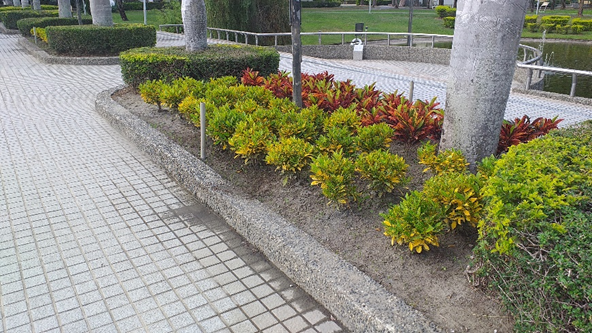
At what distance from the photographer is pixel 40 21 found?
2116 cm

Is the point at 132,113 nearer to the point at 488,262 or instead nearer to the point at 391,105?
the point at 391,105

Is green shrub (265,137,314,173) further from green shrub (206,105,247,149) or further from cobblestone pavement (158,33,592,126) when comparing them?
cobblestone pavement (158,33,592,126)

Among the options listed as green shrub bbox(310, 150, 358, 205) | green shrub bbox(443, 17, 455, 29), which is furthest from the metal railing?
green shrub bbox(443, 17, 455, 29)

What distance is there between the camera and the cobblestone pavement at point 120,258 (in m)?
3.38

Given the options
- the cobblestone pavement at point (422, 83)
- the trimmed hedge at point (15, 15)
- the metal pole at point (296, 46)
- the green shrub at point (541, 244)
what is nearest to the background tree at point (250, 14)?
the cobblestone pavement at point (422, 83)

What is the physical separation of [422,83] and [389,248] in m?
8.85

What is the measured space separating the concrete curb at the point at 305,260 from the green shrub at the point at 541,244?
1.72 feet

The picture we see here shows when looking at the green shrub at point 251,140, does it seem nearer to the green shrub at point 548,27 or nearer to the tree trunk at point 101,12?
the tree trunk at point 101,12

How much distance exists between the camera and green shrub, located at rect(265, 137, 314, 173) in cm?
478

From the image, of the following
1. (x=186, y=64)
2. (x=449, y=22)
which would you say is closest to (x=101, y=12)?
(x=186, y=64)

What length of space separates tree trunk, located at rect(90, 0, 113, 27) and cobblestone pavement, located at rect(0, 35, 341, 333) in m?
10.2

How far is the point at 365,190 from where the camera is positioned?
4535mm

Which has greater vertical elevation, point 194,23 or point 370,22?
point 370,22

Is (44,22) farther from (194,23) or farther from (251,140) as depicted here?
(251,140)
